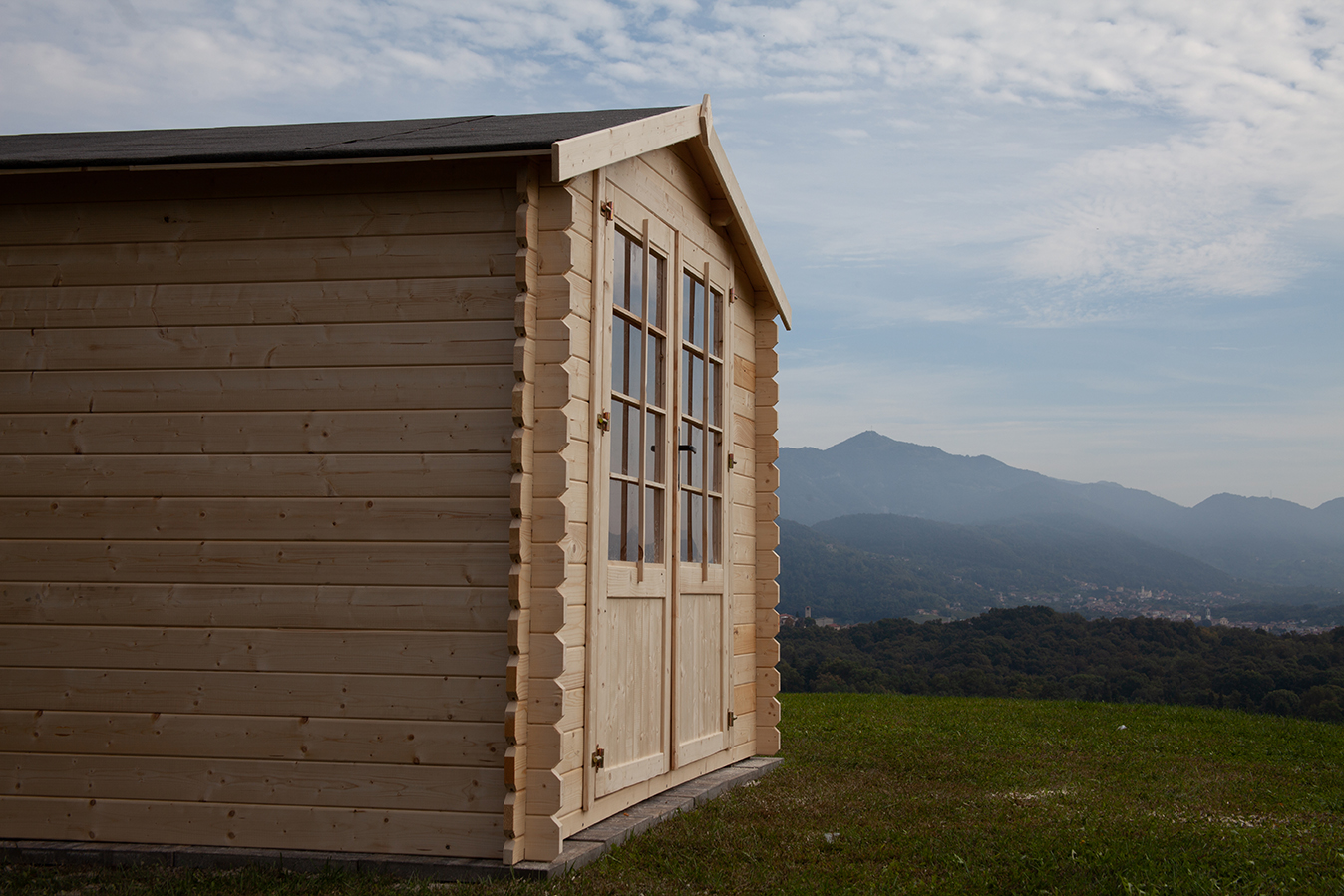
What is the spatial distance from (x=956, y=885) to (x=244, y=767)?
349 cm

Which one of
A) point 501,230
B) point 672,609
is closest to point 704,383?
point 672,609

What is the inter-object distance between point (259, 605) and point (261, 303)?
1.55m

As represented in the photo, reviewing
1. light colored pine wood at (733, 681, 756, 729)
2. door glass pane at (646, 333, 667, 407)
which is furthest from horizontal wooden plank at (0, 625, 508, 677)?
light colored pine wood at (733, 681, 756, 729)

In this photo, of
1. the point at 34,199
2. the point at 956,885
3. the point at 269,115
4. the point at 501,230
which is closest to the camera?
the point at 956,885

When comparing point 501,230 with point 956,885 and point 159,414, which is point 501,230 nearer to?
point 159,414

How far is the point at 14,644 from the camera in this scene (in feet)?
17.1

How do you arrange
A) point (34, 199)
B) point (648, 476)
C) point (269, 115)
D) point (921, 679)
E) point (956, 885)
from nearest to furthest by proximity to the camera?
point (956, 885) → point (34, 199) → point (648, 476) → point (269, 115) → point (921, 679)

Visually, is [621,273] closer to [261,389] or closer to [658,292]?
[658,292]

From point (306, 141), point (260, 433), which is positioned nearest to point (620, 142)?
point (306, 141)

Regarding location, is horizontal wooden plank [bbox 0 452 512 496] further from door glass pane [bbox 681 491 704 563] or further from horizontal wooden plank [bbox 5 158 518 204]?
door glass pane [bbox 681 491 704 563]

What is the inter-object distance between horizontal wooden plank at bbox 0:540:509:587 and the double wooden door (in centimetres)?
79

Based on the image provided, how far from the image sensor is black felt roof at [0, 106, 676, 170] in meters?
4.95

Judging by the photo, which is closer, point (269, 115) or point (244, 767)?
point (244, 767)

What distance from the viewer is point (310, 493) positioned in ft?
16.8
